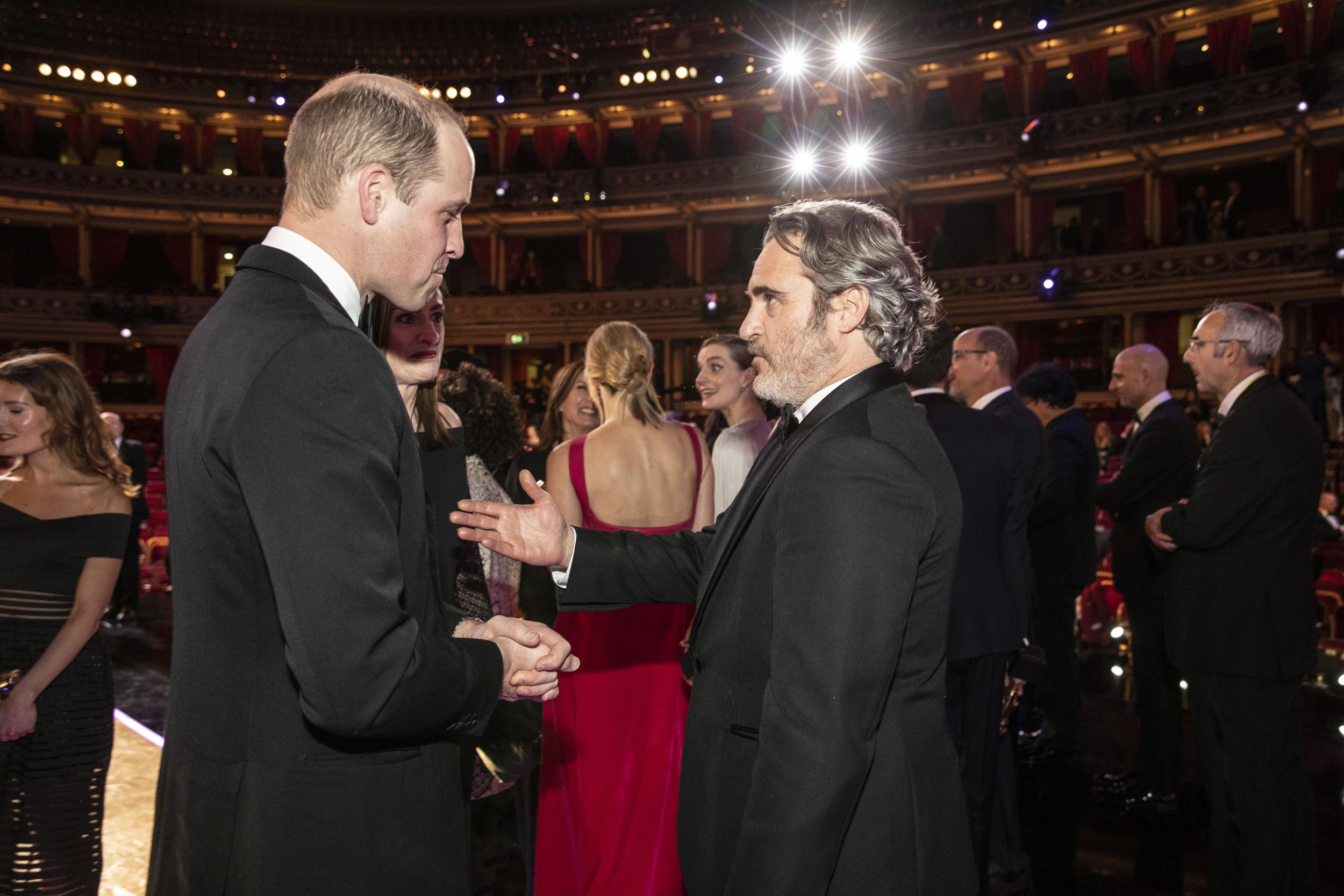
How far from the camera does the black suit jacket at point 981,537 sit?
10.3 feet

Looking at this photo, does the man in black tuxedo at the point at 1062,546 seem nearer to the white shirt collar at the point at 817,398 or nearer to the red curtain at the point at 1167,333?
the white shirt collar at the point at 817,398

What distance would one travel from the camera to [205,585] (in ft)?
3.72

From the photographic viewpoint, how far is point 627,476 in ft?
10.8

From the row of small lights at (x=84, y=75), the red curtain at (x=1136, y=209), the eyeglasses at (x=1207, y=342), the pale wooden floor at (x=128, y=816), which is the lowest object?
the pale wooden floor at (x=128, y=816)

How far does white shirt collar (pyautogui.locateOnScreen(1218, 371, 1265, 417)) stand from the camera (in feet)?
9.91

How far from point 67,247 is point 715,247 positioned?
605 inches

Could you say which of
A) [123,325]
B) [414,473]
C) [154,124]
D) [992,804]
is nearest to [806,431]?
[414,473]

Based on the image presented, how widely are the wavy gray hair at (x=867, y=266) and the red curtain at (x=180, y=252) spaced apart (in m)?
24.3

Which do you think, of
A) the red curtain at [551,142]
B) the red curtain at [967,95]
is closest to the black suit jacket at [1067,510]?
the red curtain at [967,95]

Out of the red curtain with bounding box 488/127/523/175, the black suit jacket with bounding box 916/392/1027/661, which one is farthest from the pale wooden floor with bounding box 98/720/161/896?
the red curtain with bounding box 488/127/523/175

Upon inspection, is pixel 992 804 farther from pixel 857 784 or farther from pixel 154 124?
pixel 154 124

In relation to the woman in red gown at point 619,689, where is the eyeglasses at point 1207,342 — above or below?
above

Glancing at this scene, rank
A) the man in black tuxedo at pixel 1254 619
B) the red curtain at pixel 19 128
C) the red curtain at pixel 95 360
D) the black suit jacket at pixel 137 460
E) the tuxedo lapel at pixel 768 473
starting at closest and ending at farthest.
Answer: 1. the tuxedo lapel at pixel 768 473
2. the man in black tuxedo at pixel 1254 619
3. the black suit jacket at pixel 137 460
4. the red curtain at pixel 19 128
5. the red curtain at pixel 95 360

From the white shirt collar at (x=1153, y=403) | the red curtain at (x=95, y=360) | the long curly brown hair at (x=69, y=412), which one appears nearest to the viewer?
the long curly brown hair at (x=69, y=412)
